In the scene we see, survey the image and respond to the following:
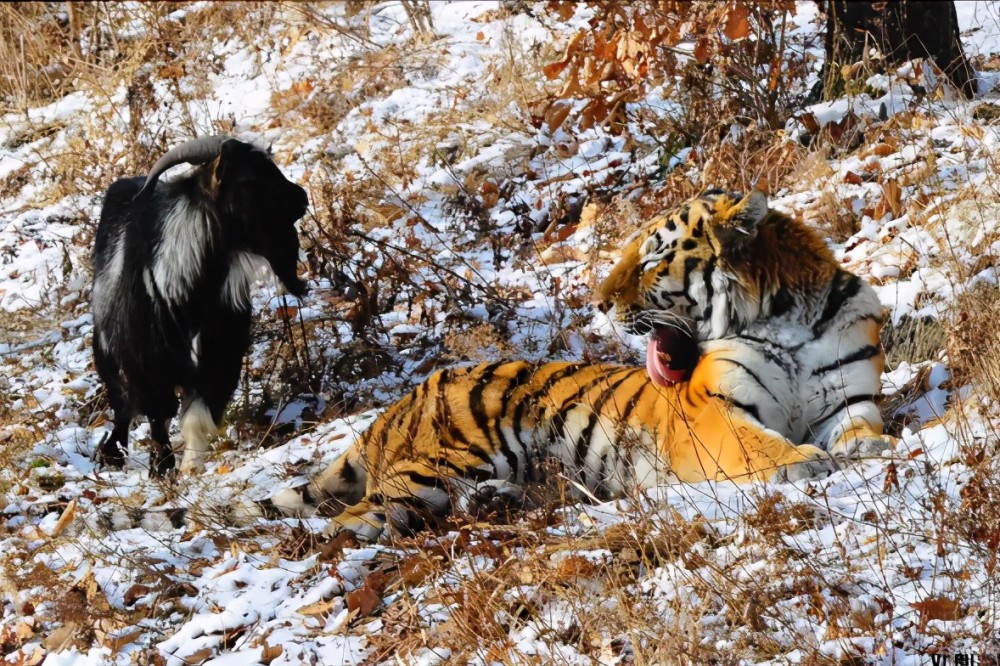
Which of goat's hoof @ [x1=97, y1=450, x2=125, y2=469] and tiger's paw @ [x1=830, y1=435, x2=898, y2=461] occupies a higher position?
tiger's paw @ [x1=830, y1=435, x2=898, y2=461]

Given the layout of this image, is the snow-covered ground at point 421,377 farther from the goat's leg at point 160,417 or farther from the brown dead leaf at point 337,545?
the goat's leg at point 160,417

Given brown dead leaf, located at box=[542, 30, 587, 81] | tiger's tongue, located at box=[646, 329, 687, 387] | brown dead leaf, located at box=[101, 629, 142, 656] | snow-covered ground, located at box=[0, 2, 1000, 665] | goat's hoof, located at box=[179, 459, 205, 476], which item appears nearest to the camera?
snow-covered ground, located at box=[0, 2, 1000, 665]

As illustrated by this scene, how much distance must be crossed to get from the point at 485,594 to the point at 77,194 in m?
8.35

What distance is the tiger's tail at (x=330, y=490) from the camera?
187 inches

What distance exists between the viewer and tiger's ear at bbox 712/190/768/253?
4.32 m

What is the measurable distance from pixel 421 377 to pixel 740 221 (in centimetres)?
269

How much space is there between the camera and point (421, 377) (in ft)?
21.3

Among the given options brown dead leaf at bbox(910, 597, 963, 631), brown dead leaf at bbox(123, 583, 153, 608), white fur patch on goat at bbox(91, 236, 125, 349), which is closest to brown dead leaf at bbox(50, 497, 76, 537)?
brown dead leaf at bbox(123, 583, 153, 608)

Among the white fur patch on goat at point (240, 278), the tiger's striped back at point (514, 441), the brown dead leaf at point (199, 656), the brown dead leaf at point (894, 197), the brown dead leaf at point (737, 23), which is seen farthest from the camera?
the white fur patch on goat at point (240, 278)

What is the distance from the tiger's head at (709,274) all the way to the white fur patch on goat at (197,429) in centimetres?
275

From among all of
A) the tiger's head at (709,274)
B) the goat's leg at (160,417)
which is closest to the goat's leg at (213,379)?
the goat's leg at (160,417)

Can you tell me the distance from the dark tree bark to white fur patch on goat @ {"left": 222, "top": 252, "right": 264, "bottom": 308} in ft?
13.8

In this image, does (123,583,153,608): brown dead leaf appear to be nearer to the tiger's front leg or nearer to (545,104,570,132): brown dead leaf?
the tiger's front leg

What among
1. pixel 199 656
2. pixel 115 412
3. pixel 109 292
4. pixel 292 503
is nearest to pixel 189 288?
pixel 109 292
